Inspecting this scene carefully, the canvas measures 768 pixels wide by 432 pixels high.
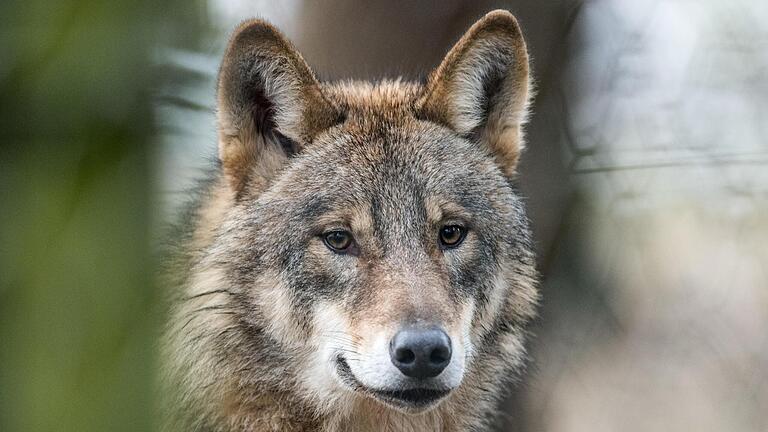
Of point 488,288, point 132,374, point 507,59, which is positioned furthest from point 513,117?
Result: point 132,374

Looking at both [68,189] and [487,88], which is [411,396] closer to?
[487,88]

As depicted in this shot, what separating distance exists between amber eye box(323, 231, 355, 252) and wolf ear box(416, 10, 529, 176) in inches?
26.5

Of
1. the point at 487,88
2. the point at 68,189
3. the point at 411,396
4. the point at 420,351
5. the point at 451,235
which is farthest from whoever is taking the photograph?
the point at 487,88

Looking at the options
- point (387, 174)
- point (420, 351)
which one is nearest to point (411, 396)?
point (420, 351)

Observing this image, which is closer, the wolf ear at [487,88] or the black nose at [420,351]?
the black nose at [420,351]

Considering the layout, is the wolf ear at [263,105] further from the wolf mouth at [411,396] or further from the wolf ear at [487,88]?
the wolf mouth at [411,396]

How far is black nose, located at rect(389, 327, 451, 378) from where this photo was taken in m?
2.63

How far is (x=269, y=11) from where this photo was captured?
14.0 feet

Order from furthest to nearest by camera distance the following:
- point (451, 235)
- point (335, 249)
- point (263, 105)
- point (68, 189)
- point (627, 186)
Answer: point (627, 186) < point (263, 105) < point (451, 235) < point (335, 249) < point (68, 189)

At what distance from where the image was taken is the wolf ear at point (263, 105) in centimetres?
305

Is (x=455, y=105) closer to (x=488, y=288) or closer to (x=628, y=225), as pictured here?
(x=488, y=288)

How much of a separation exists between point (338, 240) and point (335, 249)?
33 millimetres

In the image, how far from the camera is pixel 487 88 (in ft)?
11.5

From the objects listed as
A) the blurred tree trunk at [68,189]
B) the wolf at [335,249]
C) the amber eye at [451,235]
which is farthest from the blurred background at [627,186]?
the blurred tree trunk at [68,189]
